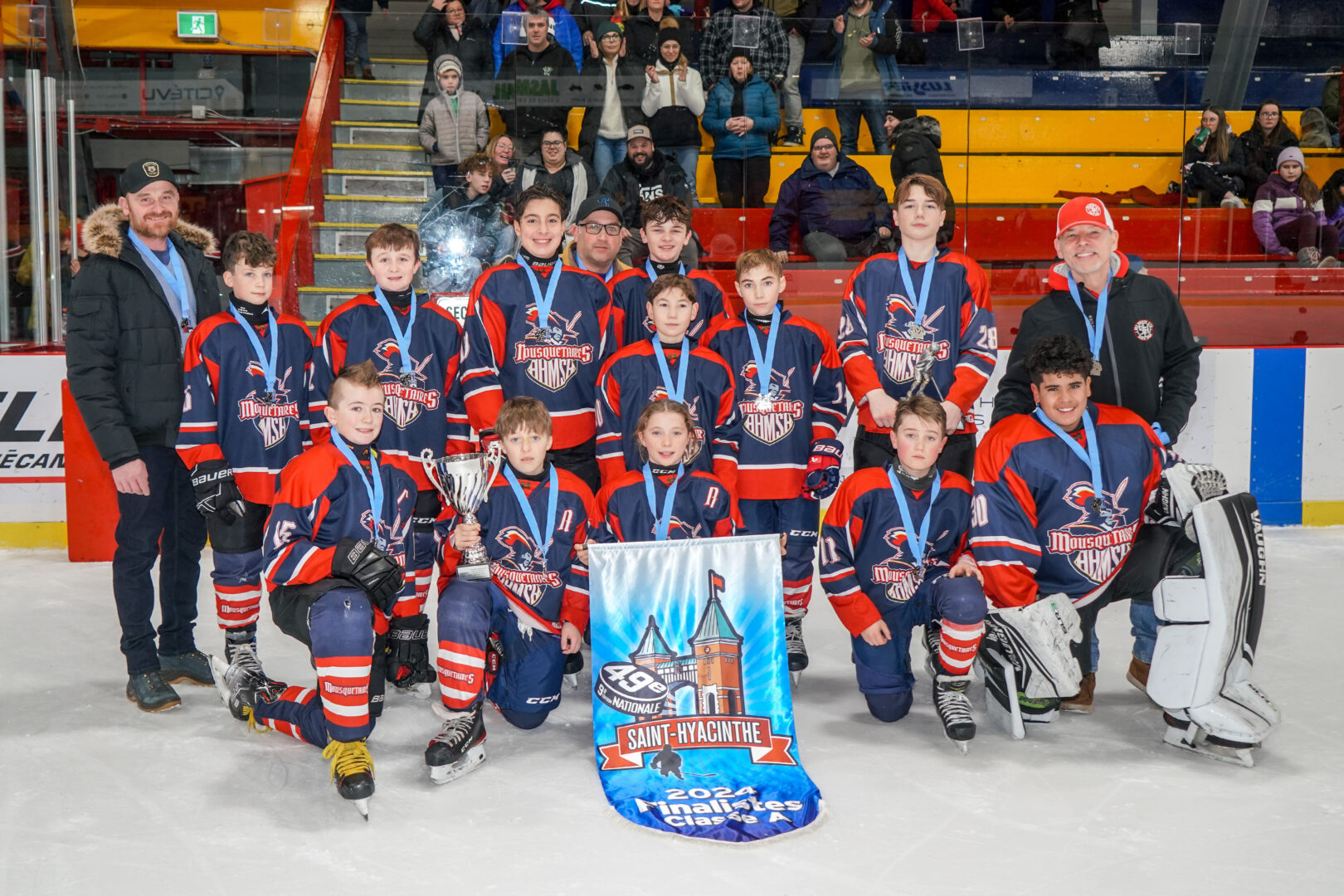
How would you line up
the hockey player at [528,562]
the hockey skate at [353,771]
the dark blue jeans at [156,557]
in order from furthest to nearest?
the dark blue jeans at [156,557] → the hockey player at [528,562] → the hockey skate at [353,771]

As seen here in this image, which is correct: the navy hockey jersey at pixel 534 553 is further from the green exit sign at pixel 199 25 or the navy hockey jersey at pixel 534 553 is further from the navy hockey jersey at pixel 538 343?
the green exit sign at pixel 199 25

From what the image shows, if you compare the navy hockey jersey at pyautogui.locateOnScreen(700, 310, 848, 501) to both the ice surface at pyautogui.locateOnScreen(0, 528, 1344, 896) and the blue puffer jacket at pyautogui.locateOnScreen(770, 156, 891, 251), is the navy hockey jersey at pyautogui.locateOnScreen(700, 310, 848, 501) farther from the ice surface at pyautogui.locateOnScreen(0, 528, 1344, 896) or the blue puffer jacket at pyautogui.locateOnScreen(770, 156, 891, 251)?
the blue puffer jacket at pyautogui.locateOnScreen(770, 156, 891, 251)

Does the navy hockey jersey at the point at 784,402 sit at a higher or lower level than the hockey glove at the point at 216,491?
higher

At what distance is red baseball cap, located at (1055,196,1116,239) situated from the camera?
3.51 m

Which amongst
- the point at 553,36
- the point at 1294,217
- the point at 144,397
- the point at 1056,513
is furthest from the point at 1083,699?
the point at 553,36

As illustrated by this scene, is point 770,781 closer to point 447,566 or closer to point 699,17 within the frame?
point 447,566

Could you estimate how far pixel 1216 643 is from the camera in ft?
9.59

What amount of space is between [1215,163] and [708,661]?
4166mm

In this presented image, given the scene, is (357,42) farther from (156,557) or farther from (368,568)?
(368,568)

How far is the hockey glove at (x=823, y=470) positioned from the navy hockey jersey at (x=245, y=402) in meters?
1.54

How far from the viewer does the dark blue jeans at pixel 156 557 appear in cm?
338

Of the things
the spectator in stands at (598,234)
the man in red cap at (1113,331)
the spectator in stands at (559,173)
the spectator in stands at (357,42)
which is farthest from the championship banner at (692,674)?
the spectator in stands at (357,42)

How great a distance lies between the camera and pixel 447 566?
10.5ft

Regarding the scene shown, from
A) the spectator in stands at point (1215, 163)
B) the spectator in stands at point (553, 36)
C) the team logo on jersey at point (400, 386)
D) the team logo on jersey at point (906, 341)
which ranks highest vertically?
the spectator in stands at point (553, 36)
